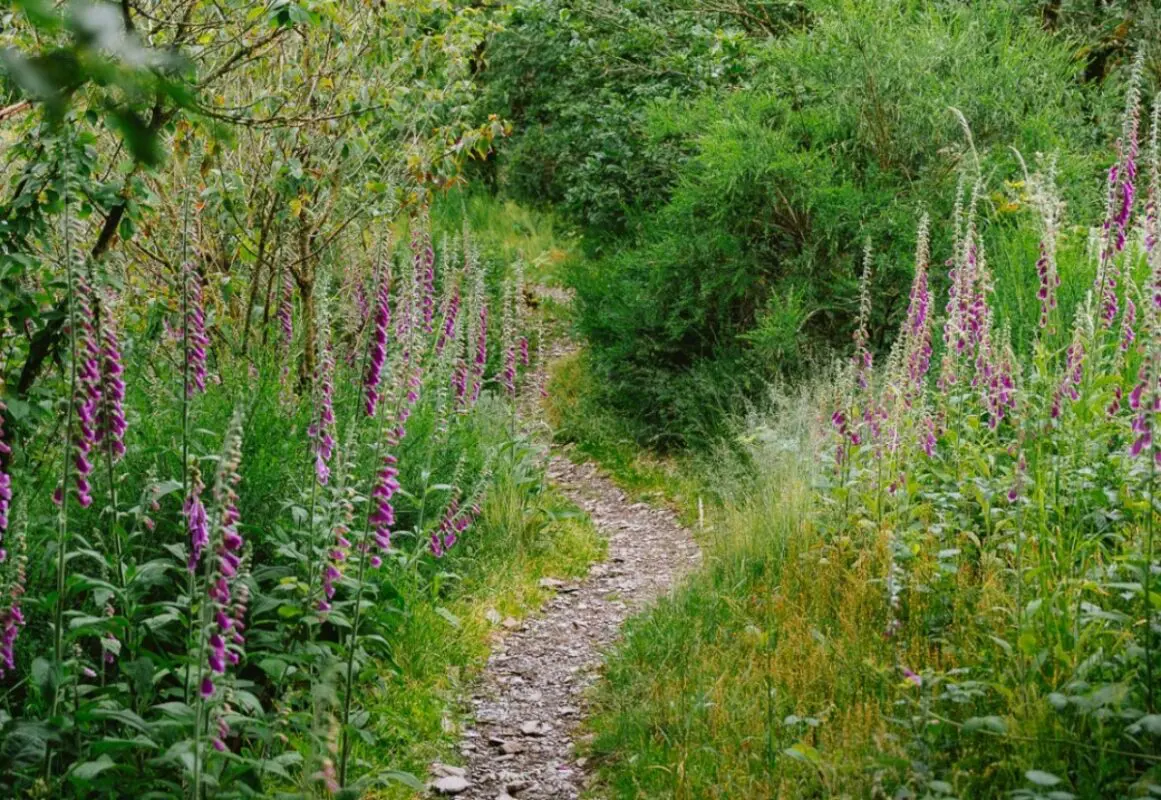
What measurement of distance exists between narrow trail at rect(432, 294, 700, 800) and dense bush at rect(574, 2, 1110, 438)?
1.54 meters

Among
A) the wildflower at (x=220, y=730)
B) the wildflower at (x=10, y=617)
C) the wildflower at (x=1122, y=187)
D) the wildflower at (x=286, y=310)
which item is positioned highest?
the wildflower at (x=1122, y=187)

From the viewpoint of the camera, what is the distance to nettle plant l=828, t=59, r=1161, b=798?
3.09 meters

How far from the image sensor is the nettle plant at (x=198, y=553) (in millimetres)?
3197

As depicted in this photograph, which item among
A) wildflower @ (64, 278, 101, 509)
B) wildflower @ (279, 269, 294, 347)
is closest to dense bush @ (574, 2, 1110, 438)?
wildflower @ (279, 269, 294, 347)

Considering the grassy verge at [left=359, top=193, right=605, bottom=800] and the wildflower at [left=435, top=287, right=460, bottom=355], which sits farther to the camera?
the wildflower at [left=435, top=287, right=460, bottom=355]

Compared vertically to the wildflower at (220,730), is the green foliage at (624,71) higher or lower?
higher

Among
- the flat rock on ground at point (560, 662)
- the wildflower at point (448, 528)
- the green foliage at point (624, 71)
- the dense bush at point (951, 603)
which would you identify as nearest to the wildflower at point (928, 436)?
the dense bush at point (951, 603)

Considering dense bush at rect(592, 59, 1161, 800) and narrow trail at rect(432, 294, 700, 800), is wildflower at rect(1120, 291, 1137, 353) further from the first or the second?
narrow trail at rect(432, 294, 700, 800)

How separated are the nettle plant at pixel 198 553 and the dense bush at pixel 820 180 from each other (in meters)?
3.01

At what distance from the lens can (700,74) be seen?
1091 centimetres

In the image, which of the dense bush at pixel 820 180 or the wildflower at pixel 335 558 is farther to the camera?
the dense bush at pixel 820 180

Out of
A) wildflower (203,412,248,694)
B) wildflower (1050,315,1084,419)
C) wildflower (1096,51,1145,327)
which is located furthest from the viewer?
wildflower (1096,51,1145,327)

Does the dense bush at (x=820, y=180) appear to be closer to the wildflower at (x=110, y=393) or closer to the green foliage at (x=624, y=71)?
the green foliage at (x=624, y=71)

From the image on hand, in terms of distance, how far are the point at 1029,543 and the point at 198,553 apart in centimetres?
280
